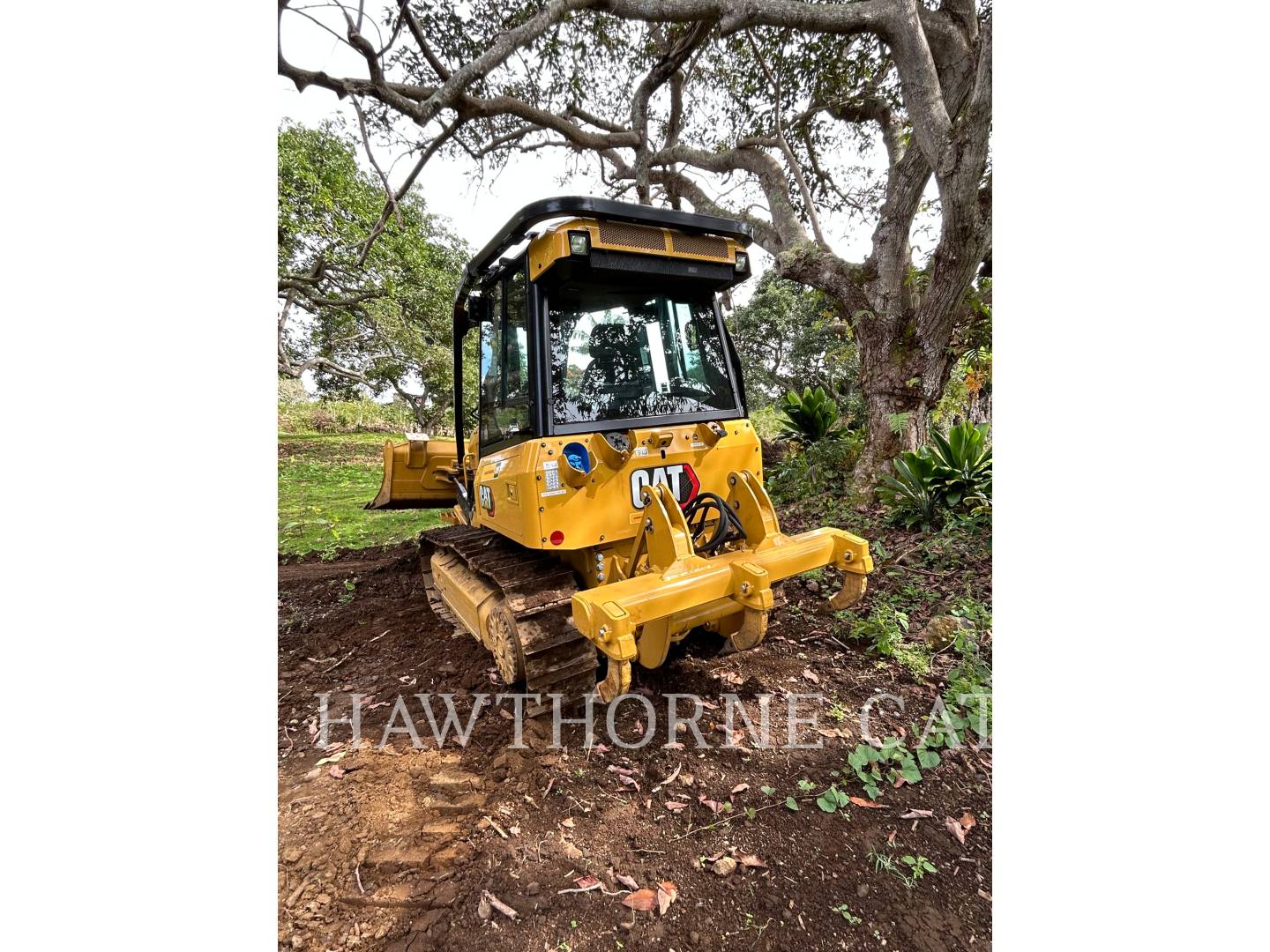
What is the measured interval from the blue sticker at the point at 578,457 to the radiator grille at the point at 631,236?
39.5 inches

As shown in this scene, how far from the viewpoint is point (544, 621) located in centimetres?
266

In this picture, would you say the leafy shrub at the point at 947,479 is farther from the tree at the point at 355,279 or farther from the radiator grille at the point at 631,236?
the tree at the point at 355,279

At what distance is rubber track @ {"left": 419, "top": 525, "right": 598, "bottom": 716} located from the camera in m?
2.55

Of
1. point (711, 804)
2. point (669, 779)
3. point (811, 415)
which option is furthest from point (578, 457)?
point (811, 415)

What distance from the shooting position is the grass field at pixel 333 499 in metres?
7.48

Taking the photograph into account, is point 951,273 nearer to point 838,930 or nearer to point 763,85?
point 763,85

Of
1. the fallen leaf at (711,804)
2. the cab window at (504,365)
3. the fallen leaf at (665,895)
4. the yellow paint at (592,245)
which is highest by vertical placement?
the yellow paint at (592,245)

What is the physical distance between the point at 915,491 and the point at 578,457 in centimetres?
391

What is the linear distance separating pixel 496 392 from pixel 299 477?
11.0 metres

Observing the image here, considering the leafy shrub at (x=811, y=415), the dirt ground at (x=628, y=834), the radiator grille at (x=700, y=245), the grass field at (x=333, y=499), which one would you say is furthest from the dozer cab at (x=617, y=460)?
the leafy shrub at (x=811, y=415)

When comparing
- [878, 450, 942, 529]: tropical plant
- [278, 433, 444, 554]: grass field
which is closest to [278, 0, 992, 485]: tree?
[878, 450, 942, 529]: tropical plant

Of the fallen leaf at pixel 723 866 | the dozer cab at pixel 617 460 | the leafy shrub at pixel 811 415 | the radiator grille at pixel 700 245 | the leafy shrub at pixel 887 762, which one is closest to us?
the fallen leaf at pixel 723 866

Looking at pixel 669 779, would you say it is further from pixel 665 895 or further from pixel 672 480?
pixel 672 480

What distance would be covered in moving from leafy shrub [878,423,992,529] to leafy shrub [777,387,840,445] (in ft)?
8.19
